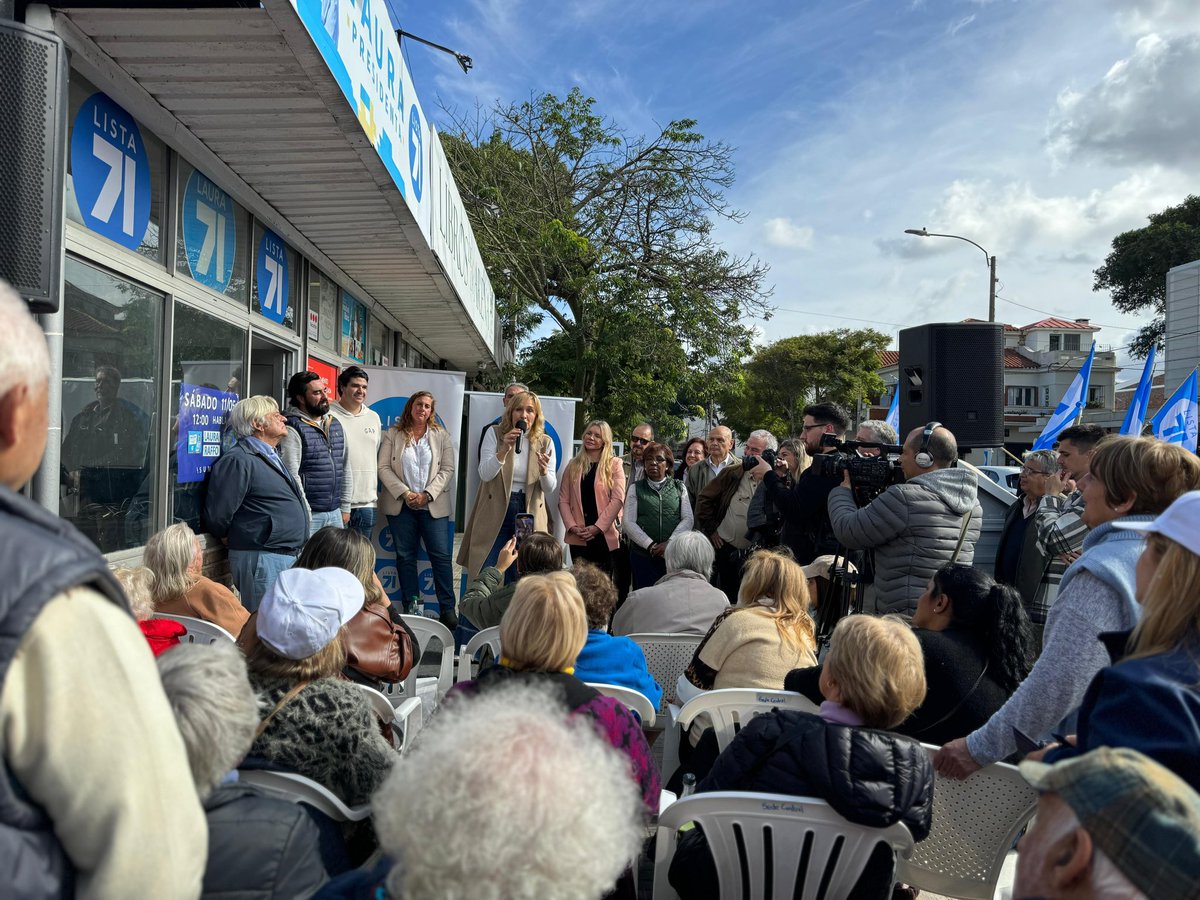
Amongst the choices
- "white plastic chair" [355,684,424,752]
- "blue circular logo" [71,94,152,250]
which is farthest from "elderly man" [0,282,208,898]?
"blue circular logo" [71,94,152,250]

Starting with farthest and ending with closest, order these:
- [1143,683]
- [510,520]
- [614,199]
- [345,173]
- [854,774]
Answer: [614,199] → [510,520] → [345,173] → [854,774] → [1143,683]

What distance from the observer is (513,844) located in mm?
1128

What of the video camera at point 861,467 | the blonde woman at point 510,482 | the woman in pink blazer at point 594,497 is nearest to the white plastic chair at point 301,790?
the video camera at point 861,467

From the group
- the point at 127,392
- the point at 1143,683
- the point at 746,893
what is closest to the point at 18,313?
the point at 1143,683

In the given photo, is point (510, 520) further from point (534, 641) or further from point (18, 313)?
point (18, 313)

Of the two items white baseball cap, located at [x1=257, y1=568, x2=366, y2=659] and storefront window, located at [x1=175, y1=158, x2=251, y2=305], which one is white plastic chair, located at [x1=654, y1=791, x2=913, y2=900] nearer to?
white baseball cap, located at [x1=257, y1=568, x2=366, y2=659]

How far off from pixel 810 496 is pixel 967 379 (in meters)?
Result: 2.97

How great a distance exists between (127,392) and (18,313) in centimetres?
374

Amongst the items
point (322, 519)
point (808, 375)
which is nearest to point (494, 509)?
point (322, 519)

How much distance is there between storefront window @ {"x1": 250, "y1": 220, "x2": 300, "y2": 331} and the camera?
623cm

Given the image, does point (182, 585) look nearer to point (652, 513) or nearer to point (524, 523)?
point (524, 523)

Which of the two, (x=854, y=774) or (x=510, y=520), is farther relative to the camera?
(x=510, y=520)

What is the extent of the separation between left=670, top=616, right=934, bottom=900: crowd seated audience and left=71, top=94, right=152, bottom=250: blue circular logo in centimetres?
375

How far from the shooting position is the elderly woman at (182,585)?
3.51m
